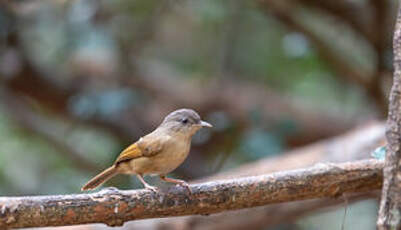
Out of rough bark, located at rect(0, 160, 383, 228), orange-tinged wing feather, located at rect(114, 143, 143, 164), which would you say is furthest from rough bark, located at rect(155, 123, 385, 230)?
orange-tinged wing feather, located at rect(114, 143, 143, 164)

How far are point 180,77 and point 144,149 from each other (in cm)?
400

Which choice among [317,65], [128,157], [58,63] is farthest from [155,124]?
[128,157]

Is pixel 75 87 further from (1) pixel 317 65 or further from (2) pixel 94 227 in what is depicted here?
(1) pixel 317 65

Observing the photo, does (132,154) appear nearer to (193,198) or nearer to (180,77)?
(193,198)

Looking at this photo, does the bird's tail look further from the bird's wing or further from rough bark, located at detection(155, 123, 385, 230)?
rough bark, located at detection(155, 123, 385, 230)

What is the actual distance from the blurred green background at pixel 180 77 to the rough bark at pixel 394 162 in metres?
2.45

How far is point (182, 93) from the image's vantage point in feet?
23.3

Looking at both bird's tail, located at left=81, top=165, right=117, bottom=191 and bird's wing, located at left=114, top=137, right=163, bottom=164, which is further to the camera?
bird's tail, located at left=81, top=165, right=117, bottom=191

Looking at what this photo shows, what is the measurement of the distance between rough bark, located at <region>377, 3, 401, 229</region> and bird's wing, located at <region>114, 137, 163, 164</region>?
1.16 meters

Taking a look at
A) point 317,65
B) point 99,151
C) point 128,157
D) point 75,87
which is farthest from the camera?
point 99,151

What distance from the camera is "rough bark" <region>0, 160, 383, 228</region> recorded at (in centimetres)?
301

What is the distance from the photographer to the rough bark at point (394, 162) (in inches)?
128

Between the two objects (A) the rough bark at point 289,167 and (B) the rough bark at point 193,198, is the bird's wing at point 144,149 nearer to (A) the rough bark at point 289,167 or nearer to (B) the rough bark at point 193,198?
(B) the rough bark at point 193,198

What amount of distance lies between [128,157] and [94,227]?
178 cm
